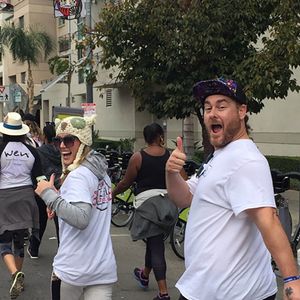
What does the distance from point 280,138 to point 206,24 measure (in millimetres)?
7955

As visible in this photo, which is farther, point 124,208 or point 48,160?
point 124,208

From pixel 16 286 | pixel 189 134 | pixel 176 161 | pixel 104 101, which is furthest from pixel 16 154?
pixel 104 101

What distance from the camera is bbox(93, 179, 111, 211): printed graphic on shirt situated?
3.38 meters

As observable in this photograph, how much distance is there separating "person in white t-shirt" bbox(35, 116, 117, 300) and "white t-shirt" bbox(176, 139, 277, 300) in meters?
0.90

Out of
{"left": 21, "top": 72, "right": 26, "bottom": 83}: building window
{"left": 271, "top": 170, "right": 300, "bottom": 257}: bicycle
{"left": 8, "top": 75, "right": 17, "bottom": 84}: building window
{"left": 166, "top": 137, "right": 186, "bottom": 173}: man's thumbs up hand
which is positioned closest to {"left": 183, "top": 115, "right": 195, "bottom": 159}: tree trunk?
{"left": 271, "top": 170, "right": 300, "bottom": 257}: bicycle

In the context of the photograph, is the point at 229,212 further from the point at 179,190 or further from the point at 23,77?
the point at 23,77

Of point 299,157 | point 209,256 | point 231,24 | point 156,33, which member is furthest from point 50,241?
point 299,157

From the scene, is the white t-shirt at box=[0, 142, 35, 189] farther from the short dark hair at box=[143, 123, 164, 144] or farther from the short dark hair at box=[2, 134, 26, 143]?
the short dark hair at box=[143, 123, 164, 144]

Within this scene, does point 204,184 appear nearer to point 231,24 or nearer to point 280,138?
point 231,24

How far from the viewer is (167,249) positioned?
Result: 7648 mm

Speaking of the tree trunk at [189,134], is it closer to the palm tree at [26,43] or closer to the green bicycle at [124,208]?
the green bicycle at [124,208]

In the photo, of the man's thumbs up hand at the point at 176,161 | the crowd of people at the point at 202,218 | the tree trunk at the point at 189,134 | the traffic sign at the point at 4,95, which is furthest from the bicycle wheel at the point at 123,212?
the traffic sign at the point at 4,95

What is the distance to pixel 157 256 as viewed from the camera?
17.0 feet

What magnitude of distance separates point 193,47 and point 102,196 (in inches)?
246
